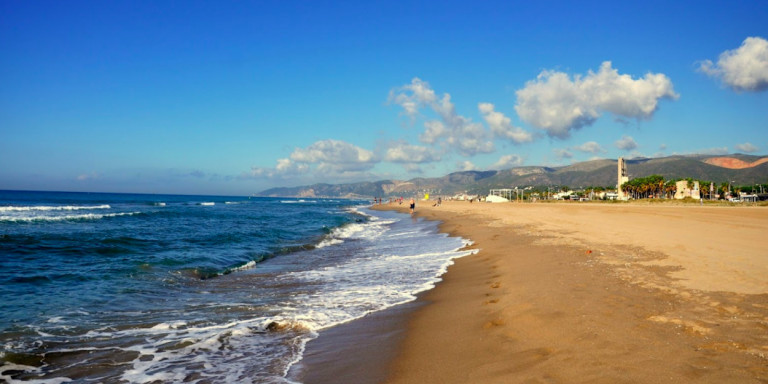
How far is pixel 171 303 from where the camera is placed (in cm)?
899

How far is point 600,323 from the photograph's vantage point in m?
5.35

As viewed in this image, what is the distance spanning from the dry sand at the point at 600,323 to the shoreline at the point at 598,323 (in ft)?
0.05

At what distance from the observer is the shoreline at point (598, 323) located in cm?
404

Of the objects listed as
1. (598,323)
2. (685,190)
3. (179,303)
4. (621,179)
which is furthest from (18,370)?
(621,179)

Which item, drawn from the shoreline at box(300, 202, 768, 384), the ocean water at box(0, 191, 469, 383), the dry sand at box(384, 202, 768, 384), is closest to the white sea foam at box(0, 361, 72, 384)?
the ocean water at box(0, 191, 469, 383)

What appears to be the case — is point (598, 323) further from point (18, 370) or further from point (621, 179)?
point (621, 179)

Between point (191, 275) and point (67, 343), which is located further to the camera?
point (191, 275)

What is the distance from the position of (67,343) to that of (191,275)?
626 cm

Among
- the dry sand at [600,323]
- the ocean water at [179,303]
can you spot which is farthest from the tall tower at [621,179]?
the dry sand at [600,323]

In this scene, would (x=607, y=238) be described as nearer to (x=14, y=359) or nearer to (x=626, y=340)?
(x=626, y=340)

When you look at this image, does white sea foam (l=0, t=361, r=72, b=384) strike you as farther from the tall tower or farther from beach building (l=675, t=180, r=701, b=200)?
the tall tower

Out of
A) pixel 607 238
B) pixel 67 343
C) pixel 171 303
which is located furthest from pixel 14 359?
pixel 607 238

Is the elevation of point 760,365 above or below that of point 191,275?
above

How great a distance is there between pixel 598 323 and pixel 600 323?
0.02 meters
